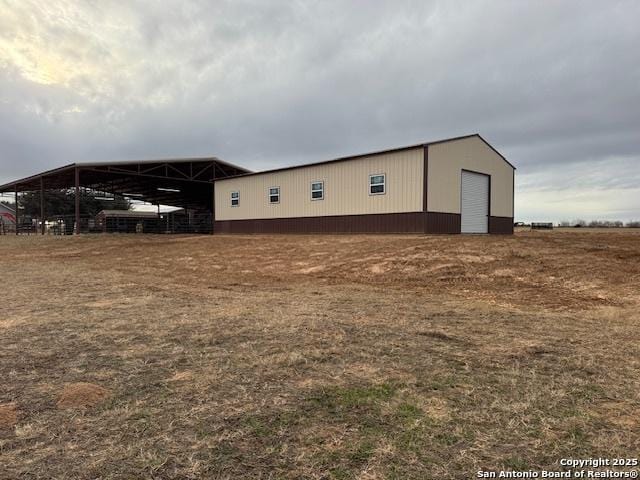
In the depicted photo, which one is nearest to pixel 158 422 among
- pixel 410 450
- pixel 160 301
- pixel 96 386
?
pixel 96 386

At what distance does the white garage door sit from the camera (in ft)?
65.3

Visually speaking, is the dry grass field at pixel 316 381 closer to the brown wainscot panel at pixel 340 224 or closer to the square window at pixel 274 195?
the brown wainscot panel at pixel 340 224

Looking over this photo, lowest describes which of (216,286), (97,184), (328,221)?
(216,286)

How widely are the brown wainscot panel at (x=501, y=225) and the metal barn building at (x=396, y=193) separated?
5 cm

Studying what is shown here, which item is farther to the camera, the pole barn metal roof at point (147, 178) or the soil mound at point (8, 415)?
the pole barn metal roof at point (147, 178)

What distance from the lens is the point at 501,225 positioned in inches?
886

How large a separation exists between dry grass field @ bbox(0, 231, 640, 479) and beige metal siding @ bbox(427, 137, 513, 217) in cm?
1039

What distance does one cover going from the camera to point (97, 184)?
118ft

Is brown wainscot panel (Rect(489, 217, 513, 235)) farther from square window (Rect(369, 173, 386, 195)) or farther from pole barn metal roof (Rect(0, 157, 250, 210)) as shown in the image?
pole barn metal roof (Rect(0, 157, 250, 210))

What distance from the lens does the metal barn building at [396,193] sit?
17.9 meters

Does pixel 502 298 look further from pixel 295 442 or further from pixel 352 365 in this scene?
pixel 295 442

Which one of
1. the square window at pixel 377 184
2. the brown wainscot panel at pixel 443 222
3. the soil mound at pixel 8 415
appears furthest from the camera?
the square window at pixel 377 184

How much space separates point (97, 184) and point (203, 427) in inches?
1497

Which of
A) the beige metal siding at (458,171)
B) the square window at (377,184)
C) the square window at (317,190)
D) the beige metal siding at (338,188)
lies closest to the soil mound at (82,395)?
the beige metal siding at (338,188)
